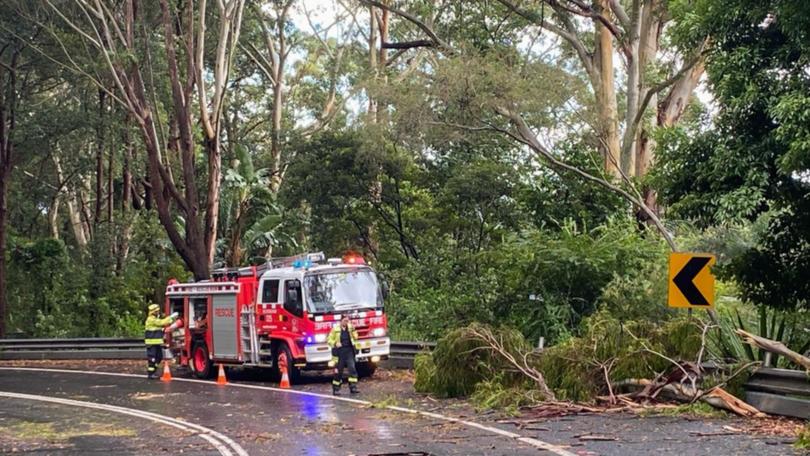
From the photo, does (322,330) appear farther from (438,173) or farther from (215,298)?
(438,173)

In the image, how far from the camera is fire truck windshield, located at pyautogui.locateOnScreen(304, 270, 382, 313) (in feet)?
60.7

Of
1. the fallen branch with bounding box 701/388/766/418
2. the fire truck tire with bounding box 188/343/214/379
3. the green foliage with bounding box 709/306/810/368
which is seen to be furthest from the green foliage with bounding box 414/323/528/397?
the fire truck tire with bounding box 188/343/214/379

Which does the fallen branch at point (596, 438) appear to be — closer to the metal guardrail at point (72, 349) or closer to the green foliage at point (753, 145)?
the green foliage at point (753, 145)

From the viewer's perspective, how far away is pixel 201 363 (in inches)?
842

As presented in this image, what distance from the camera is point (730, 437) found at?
1016cm

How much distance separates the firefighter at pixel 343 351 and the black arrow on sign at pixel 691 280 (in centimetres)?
624

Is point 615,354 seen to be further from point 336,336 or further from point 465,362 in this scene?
point 336,336

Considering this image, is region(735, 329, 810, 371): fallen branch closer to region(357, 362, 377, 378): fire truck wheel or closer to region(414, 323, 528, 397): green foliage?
region(414, 323, 528, 397): green foliage

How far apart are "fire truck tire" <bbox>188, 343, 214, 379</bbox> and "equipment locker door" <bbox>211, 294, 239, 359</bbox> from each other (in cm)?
42

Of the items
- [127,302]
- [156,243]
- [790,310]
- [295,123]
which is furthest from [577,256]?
[295,123]

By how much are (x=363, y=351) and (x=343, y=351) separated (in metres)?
1.99

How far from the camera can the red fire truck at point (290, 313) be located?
18422mm

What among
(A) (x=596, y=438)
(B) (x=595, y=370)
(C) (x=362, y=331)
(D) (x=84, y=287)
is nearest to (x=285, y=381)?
(C) (x=362, y=331)

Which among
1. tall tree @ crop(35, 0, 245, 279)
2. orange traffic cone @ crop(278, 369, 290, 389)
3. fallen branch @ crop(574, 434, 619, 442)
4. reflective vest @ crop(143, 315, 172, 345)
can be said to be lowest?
fallen branch @ crop(574, 434, 619, 442)
